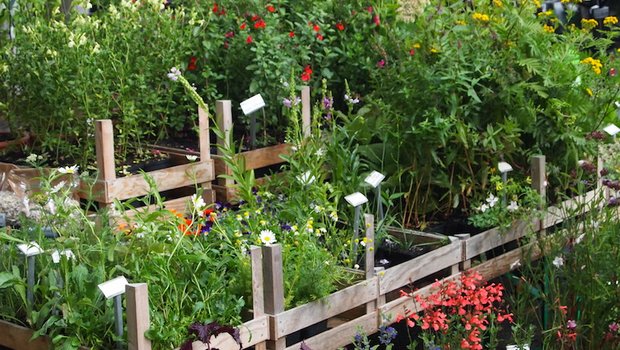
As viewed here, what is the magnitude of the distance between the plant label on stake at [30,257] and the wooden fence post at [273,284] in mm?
717

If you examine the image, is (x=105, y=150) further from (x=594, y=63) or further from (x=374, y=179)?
(x=594, y=63)

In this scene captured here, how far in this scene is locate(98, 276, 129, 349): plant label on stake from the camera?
287cm

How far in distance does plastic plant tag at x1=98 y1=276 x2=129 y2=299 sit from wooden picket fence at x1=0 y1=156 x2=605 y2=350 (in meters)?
0.03

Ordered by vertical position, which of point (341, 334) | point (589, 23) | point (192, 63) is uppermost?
point (589, 23)

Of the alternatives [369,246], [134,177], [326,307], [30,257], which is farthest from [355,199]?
[30,257]

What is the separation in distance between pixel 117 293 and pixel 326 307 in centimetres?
86

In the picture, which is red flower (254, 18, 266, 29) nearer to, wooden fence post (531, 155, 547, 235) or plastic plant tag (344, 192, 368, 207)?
wooden fence post (531, 155, 547, 235)

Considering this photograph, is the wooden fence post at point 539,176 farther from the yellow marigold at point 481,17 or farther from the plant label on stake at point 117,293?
the plant label on stake at point 117,293

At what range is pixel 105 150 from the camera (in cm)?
415

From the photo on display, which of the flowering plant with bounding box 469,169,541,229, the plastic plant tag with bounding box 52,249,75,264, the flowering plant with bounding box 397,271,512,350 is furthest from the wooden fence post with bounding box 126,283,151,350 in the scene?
the flowering plant with bounding box 469,169,541,229

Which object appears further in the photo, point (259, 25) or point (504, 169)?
point (259, 25)

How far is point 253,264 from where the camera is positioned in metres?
3.21

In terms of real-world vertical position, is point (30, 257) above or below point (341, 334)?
above

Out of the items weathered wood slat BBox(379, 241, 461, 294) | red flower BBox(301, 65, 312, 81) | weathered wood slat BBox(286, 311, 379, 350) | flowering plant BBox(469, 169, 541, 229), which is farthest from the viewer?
red flower BBox(301, 65, 312, 81)
